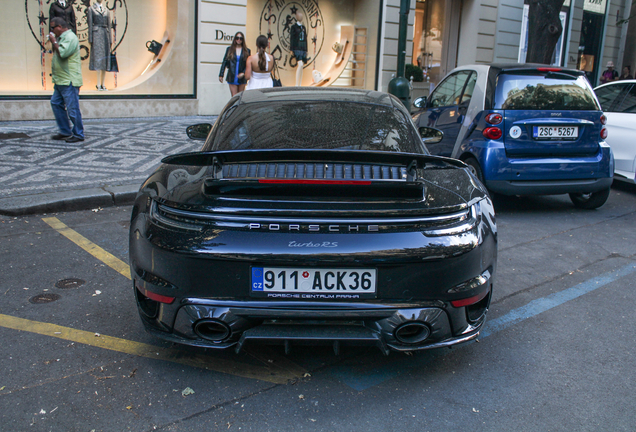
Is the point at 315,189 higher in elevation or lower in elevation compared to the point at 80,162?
higher

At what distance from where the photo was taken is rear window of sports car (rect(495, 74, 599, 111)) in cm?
621

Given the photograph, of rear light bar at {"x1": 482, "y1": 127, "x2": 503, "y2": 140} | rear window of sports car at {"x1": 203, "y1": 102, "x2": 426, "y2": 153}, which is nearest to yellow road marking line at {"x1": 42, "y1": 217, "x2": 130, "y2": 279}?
rear window of sports car at {"x1": 203, "y1": 102, "x2": 426, "y2": 153}

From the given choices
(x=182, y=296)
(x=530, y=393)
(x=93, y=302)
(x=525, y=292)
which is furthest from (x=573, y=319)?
(x=93, y=302)

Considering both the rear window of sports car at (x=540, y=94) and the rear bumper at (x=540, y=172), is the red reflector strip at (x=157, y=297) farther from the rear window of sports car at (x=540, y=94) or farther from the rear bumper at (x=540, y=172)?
the rear window of sports car at (x=540, y=94)

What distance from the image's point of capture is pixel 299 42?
595 inches

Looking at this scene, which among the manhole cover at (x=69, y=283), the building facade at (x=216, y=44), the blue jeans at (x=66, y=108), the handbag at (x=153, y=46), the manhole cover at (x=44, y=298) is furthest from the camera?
the handbag at (x=153, y=46)

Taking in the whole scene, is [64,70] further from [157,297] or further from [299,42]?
[299,42]

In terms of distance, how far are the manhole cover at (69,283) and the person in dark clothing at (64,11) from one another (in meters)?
8.82

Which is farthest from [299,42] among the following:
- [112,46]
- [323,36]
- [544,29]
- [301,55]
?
[544,29]

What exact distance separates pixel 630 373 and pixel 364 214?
1674 mm

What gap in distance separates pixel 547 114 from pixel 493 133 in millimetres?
593

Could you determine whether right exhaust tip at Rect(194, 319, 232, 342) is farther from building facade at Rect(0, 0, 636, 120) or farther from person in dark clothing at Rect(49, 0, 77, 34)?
person in dark clothing at Rect(49, 0, 77, 34)

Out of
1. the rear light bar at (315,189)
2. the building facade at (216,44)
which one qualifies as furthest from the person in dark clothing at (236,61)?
the rear light bar at (315,189)

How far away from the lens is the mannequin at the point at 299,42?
15.0 metres
